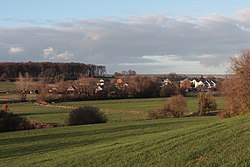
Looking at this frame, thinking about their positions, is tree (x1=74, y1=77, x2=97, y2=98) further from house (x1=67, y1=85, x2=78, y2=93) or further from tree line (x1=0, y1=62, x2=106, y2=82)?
tree line (x1=0, y1=62, x2=106, y2=82)

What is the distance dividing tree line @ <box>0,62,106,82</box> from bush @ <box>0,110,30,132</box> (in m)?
83.1

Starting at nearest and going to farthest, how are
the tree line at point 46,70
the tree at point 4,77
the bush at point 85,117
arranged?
the bush at point 85,117 → the tree at point 4,77 → the tree line at point 46,70

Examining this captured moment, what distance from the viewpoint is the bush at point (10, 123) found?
46406 mm

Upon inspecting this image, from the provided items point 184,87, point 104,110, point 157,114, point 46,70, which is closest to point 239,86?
point 157,114

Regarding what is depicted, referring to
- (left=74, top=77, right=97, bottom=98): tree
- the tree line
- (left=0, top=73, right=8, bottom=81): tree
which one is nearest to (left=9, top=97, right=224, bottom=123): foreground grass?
(left=74, top=77, right=97, bottom=98): tree

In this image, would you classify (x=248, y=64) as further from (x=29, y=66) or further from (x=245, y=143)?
(x=29, y=66)

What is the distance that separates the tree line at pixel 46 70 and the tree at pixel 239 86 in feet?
315

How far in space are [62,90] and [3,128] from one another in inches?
2432

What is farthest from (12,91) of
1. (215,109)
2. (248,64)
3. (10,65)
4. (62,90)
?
(248,64)

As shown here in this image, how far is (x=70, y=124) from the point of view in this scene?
165ft

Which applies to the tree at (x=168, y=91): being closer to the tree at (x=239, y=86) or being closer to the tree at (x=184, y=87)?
the tree at (x=184, y=87)

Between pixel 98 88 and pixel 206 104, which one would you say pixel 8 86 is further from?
pixel 206 104

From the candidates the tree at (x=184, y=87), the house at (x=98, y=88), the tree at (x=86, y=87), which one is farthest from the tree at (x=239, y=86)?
the tree at (x=184, y=87)

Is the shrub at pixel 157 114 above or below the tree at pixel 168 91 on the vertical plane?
below
